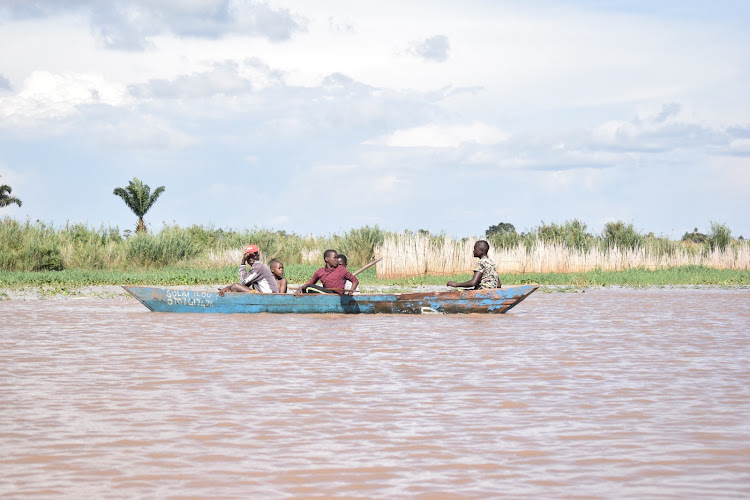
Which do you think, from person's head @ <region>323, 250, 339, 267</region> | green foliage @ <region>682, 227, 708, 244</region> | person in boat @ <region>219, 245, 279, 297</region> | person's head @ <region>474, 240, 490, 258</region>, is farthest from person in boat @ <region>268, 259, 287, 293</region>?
green foliage @ <region>682, 227, 708, 244</region>

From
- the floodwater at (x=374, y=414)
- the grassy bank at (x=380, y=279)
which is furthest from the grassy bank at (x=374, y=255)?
the floodwater at (x=374, y=414)

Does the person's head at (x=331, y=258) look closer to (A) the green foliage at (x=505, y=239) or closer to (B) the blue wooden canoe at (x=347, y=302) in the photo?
(B) the blue wooden canoe at (x=347, y=302)

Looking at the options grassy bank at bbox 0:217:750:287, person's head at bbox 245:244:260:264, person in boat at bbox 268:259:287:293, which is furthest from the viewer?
grassy bank at bbox 0:217:750:287

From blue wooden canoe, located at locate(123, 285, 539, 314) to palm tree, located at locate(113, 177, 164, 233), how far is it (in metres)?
25.0

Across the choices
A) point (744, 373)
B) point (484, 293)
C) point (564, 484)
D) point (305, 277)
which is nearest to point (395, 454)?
point (564, 484)

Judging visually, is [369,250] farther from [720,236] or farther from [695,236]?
[695,236]

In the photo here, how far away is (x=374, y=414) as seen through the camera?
22.6 ft

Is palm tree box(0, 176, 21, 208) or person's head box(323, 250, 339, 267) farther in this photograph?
palm tree box(0, 176, 21, 208)

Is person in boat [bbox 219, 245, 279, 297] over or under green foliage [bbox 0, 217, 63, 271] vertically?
under

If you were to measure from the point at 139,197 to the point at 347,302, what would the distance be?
2681cm

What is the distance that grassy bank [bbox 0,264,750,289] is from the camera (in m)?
25.3

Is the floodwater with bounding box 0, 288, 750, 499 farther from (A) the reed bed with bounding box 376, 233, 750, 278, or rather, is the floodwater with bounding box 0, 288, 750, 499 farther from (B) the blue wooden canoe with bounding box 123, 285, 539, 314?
(A) the reed bed with bounding box 376, 233, 750, 278

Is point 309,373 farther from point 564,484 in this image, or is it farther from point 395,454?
point 564,484

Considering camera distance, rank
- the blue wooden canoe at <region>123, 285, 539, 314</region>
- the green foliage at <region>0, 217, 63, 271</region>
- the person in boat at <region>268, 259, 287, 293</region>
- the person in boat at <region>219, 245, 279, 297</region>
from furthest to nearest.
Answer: the green foliage at <region>0, 217, 63, 271</region>, the person in boat at <region>268, 259, 287, 293</region>, the person in boat at <region>219, 245, 279, 297</region>, the blue wooden canoe at <region>123, 285, 539, 314</region>
